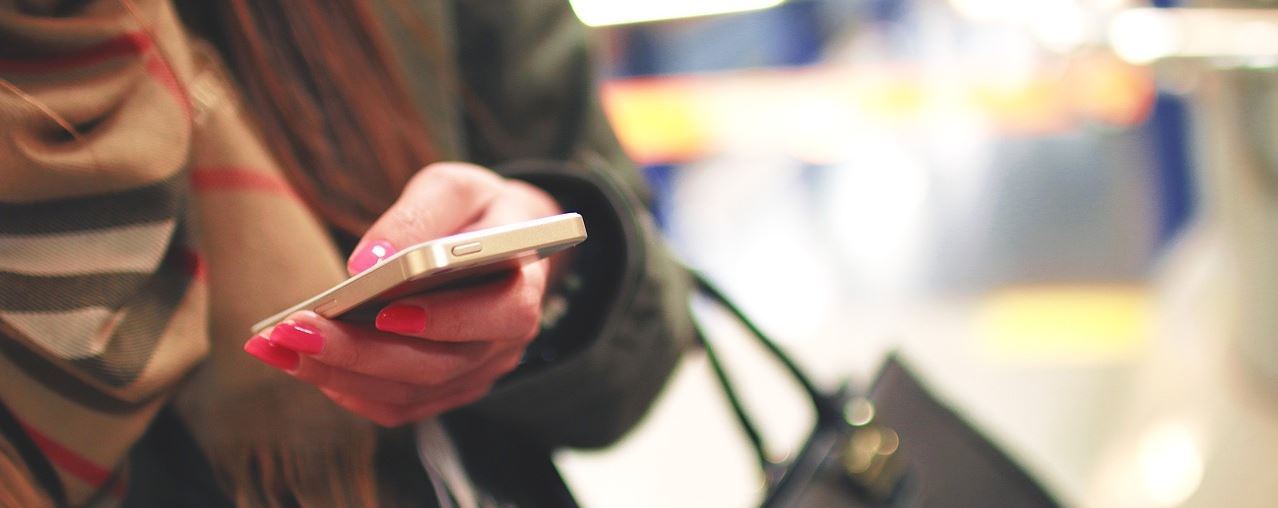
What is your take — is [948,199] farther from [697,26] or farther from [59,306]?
[59,306]

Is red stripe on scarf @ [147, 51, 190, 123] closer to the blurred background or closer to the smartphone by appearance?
the smartphone

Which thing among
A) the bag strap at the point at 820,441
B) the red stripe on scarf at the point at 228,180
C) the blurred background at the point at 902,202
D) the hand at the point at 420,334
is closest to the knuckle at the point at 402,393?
the hand at the point at 420,334

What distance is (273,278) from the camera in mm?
444

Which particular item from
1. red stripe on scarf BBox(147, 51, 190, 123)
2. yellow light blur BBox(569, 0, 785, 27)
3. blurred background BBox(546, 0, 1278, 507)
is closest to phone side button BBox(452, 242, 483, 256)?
red stripe on scarf BBox(147, 51, 190, 123)

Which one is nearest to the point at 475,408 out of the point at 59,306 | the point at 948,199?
the point at 59,306

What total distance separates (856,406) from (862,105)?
89.1 inches

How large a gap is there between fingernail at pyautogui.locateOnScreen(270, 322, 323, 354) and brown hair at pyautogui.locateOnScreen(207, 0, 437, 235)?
19cm

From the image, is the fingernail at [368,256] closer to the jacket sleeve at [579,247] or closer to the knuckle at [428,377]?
the knuckle at [428,377]

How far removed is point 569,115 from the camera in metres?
0.68

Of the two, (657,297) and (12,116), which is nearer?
(12,116)

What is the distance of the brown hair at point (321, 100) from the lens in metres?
0.50

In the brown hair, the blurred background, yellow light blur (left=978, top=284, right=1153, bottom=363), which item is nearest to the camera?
the brown hair

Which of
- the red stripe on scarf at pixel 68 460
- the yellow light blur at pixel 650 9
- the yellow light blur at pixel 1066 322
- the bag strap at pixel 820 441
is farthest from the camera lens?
the yellow light blur at pixel 650 9

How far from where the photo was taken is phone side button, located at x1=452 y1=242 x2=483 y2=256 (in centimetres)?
28
